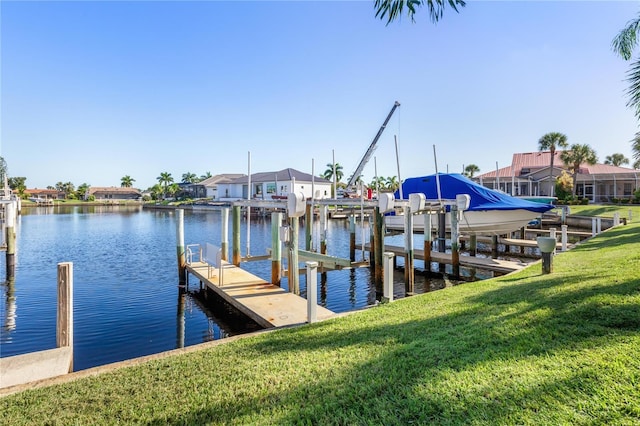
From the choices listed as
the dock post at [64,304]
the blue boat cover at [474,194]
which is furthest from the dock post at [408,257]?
the dock post at [64,304]

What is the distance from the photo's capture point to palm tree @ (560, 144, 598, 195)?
43.5 m

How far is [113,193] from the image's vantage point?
370 ft

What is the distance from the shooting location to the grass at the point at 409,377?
120 inches

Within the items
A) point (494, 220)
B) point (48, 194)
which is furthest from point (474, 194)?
point (48, 194)

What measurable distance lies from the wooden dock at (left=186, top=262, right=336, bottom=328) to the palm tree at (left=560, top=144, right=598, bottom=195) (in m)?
45.8

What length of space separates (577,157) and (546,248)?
144 ft

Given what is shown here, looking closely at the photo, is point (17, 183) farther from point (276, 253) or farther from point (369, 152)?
point (276, 253)

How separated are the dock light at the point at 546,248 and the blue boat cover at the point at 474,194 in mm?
7753

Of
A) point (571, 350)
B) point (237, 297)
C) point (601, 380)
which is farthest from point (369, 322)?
point (237, 297)

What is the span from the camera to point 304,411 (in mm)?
3303

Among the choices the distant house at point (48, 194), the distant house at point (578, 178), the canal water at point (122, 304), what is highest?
the distant house at point (48, 194)

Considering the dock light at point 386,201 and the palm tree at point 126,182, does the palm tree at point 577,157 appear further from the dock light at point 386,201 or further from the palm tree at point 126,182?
the palm tree at point 126,182

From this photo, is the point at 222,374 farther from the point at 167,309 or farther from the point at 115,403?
the point at 167,309

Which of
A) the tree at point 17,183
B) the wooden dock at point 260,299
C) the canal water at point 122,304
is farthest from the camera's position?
the tree at point 17,183
